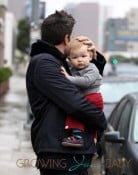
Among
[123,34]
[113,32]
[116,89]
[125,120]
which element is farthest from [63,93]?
[123,34]

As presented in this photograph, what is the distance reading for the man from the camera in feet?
11.4

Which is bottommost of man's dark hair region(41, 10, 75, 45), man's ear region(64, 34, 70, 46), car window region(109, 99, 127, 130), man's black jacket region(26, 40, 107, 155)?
car window region(109, 99, 127, 130)

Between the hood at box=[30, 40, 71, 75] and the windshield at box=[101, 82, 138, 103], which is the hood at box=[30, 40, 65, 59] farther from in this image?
the windshield at box=[101, 82, 138, 103]

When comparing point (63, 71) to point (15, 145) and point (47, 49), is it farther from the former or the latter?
point (15, 145)

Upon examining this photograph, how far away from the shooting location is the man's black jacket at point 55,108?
136 inches

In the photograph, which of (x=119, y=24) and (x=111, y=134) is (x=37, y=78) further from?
(x=119, y=24)

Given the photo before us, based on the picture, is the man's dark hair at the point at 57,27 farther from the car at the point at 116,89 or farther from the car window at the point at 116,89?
the car window at the point at 116,89

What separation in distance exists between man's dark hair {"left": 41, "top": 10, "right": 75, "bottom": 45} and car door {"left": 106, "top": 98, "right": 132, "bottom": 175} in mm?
1800

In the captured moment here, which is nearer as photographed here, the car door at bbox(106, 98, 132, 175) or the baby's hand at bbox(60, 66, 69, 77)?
the baby's hand at bbox(60, 66, 69, 77)

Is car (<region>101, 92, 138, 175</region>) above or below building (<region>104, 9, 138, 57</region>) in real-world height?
above

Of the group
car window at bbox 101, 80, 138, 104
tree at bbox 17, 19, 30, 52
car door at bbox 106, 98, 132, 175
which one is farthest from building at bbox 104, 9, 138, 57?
car door at bbox 106, 98, 132, 175

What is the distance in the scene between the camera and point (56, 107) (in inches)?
138

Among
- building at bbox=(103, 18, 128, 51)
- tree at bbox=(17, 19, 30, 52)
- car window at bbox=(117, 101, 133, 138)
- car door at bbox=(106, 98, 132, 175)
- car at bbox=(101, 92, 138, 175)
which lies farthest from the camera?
tree at bbox=(17, 19, 30, 52)

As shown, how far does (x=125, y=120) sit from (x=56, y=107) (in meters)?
3.40
